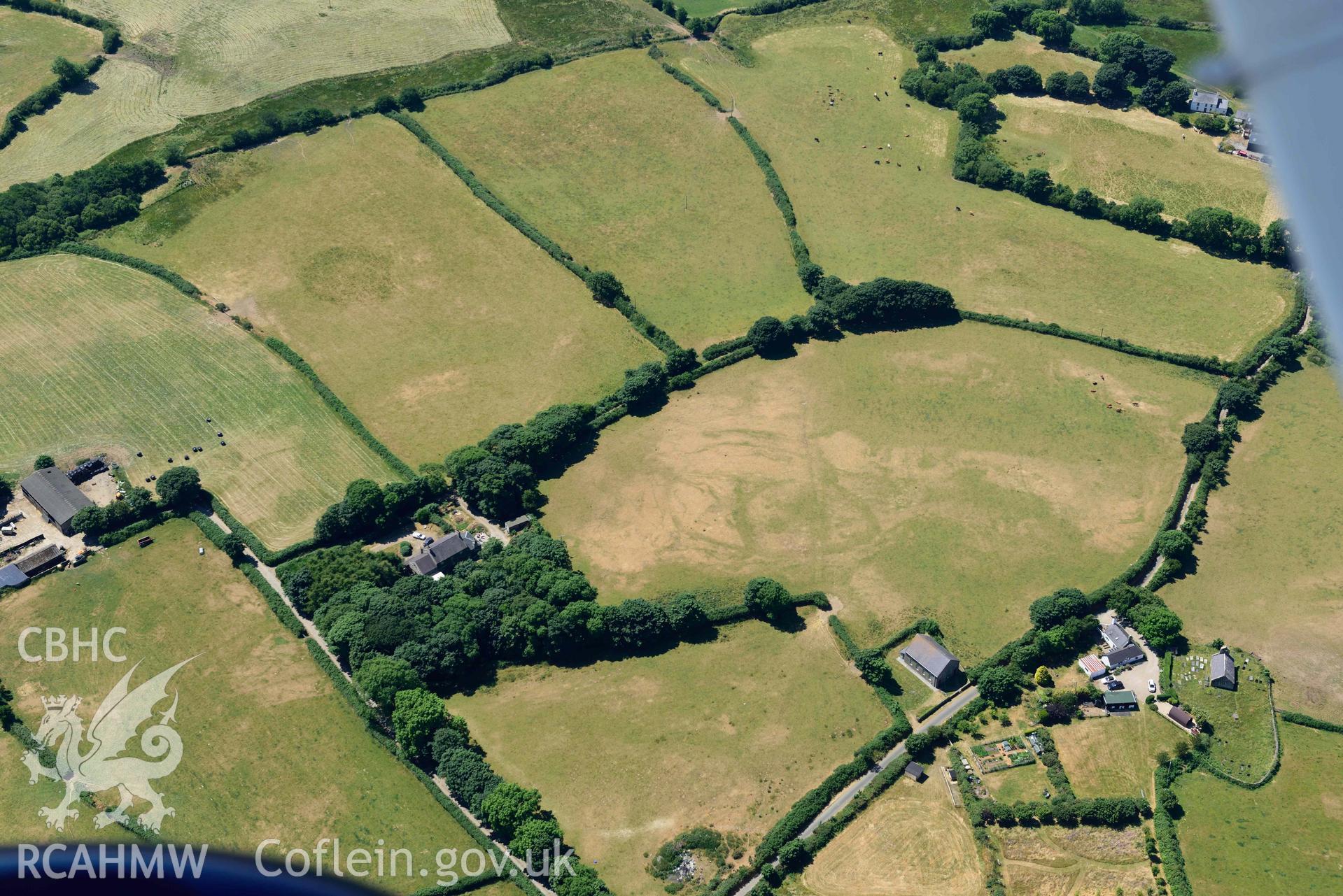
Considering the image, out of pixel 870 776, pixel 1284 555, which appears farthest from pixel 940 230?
pixel 870 776

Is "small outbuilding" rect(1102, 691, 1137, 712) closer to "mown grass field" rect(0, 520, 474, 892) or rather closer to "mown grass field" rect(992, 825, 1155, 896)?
"mown grass field" rect(992, 825, 1155, 896)

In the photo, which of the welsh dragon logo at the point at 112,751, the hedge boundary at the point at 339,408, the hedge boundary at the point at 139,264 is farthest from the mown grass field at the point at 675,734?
the hedge boundary at the point at 139,264

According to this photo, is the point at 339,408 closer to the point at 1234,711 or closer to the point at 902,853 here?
the point at 902,853

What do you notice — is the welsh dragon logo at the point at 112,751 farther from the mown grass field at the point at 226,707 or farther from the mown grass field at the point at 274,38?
the mown grass field at the point at 274,38

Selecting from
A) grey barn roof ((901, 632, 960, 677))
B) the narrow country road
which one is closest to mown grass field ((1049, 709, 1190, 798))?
the narrow country road

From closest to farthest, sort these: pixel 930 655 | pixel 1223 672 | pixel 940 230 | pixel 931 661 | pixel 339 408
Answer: pixel 1223 672
pixel 931 661
pixel 930 655
pixel 339 408
pixel 940 230
